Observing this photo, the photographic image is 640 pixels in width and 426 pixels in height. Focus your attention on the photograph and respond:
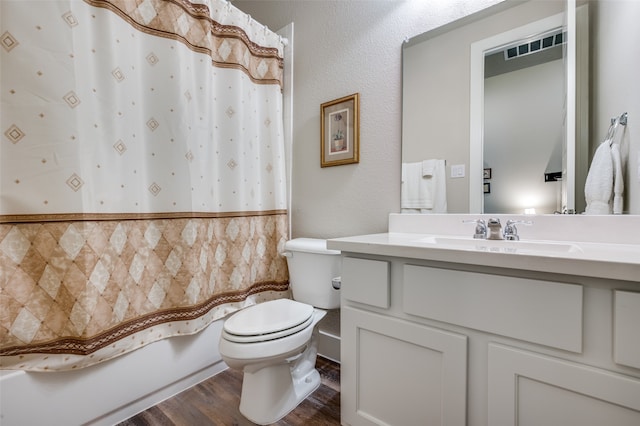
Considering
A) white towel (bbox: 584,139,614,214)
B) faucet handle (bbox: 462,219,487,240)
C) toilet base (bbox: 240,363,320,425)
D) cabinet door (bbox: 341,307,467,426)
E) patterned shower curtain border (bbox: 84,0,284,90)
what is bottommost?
toilet base (bbox: 240,363,320,425)

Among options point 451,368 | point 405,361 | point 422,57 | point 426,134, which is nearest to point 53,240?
point 405,361

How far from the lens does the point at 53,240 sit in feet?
3.47

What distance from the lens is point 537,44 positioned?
45.5 inches

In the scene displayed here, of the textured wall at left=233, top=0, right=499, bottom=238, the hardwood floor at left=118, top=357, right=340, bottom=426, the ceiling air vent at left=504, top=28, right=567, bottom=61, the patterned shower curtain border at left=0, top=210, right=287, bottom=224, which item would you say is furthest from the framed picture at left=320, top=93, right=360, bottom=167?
the hardwood floor at left=118, top=357, right=340, bottom=426

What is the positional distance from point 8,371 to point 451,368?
1509 millimetres

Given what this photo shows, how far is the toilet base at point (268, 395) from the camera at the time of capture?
4.06ft

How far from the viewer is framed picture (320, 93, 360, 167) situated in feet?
5.39

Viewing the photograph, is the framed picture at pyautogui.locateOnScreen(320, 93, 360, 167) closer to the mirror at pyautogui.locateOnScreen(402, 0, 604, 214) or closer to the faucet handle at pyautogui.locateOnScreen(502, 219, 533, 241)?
the mirror at pyautogui.locateOnScreen(402, 0, 604, 214)

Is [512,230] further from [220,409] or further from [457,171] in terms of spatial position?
[220,409]

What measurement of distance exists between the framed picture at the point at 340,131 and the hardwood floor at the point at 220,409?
1.26m

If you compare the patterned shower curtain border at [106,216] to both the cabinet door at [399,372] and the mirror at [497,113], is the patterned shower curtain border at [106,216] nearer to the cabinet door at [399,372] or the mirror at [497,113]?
the cabinet door at [399,372]

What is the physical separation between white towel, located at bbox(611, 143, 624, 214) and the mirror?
3.1 inches

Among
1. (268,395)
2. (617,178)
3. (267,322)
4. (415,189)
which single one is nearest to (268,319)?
(267,322)

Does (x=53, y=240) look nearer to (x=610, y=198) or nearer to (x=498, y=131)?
(x=498, y=131)
